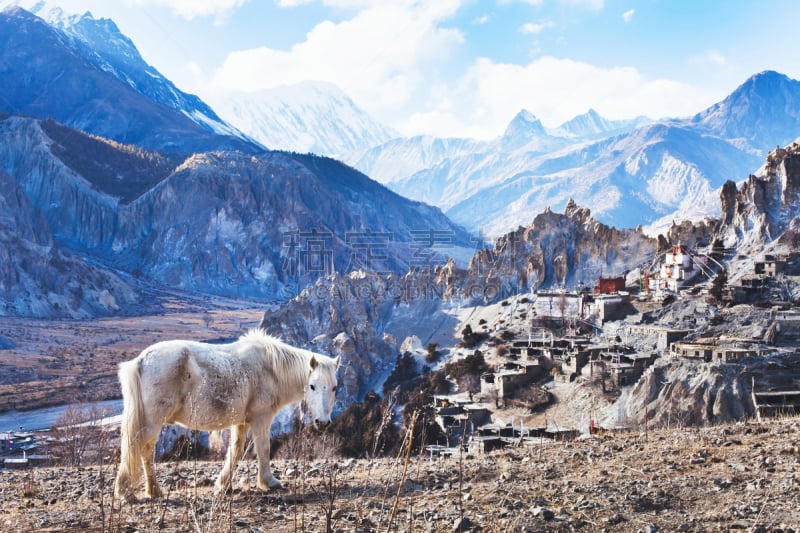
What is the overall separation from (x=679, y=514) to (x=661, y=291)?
41.4m

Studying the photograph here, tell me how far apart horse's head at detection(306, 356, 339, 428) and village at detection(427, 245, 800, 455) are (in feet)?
31.8

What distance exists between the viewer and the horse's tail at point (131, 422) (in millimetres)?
8008

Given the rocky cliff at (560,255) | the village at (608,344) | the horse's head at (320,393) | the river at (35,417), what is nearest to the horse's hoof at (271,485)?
the horse's head at (320,393)

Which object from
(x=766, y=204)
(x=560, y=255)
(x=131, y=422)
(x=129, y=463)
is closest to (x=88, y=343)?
(x=560, y=255)

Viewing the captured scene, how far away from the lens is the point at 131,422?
321 inches

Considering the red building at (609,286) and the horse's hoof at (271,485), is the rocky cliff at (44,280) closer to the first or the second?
the red building at (609,286)

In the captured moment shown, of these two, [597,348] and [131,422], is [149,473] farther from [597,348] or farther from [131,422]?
[597,348]

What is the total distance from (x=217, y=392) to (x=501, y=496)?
10.6ft

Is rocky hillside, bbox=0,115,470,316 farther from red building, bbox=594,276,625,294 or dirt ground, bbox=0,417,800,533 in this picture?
dirt ground, bbox=0,417,800,533

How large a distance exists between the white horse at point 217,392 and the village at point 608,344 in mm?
9714

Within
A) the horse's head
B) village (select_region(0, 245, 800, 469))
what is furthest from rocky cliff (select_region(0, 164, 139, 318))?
the horse's head

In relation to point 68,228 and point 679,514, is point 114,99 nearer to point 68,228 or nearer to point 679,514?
point 68,228

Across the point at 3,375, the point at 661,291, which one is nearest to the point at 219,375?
the point at 661,291

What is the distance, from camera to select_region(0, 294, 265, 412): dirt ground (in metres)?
52.8
